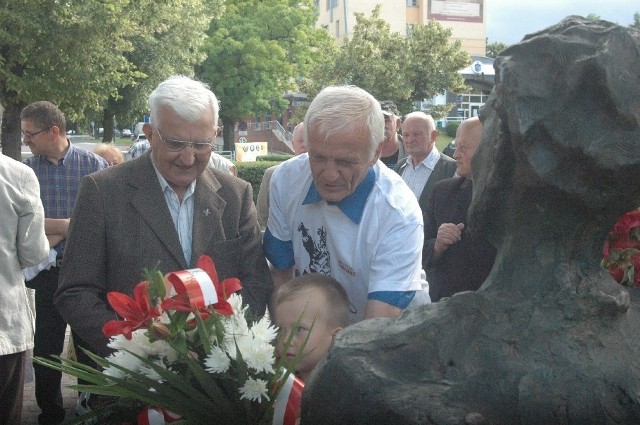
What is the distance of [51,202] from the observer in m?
6.39

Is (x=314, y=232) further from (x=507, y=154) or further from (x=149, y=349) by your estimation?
(x=507, y=154)

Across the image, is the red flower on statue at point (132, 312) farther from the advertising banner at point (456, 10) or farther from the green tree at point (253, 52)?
the advertising banner at point (456, 10)

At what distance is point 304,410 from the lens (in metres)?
1.68

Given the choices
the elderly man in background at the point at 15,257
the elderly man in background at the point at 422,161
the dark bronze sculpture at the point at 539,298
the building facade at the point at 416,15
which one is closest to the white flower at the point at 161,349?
the dark bronze sculpture at the point at 539,298

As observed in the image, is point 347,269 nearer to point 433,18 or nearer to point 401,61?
point 401,61

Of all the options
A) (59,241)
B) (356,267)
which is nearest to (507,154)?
(356,267)

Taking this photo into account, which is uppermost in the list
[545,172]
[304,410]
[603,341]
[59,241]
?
[545,172]

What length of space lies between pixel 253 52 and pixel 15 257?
1521 inches

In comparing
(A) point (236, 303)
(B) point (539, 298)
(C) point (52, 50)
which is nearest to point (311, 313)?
(A) point (236, 303)

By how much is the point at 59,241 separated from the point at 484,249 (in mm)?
2924

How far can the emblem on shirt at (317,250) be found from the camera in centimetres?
292

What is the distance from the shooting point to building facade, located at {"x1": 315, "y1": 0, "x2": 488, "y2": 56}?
6438 cm

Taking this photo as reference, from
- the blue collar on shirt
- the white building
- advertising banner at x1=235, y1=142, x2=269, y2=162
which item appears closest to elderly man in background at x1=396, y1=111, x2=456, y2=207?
the blue collar on shirt

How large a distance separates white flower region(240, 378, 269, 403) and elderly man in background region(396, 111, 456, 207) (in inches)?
180
